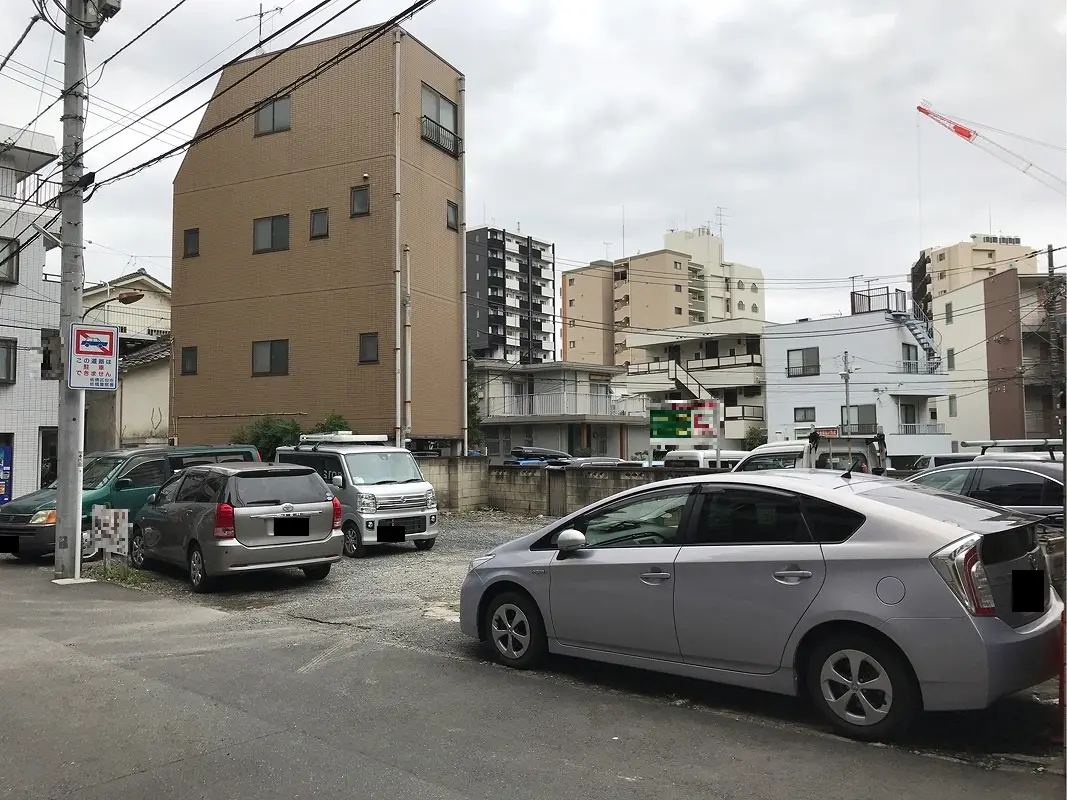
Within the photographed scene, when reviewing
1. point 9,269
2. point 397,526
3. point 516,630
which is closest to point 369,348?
point 397,526

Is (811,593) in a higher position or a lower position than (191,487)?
lower

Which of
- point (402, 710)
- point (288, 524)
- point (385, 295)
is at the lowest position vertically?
point (402, 710)

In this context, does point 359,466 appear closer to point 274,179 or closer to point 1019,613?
point 1019,613

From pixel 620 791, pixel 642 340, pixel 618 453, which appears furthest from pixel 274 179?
pixel 642 340

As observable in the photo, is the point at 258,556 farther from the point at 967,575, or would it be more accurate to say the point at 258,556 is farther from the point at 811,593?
the point at 967,575

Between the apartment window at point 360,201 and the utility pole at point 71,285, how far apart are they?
10753 millimetres

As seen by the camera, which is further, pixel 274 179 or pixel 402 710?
pixel 274 179

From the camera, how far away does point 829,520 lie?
5.24m

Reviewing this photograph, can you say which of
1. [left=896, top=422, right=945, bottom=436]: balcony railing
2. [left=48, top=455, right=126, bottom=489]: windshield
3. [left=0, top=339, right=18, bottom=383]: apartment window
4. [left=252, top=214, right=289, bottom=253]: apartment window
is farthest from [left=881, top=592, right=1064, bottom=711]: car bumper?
[left=896, top=422, right=945, bottom=436]: balcony railing

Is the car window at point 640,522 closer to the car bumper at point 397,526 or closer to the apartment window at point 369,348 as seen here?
the car bumper at point 397,526

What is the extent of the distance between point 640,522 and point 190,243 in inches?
930

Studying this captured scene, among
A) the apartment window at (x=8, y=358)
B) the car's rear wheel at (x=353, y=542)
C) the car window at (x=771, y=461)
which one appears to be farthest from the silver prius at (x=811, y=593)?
the apartment window at (x=8, y=358)

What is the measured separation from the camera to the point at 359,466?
1443 cm

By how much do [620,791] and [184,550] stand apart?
27.4 ft
